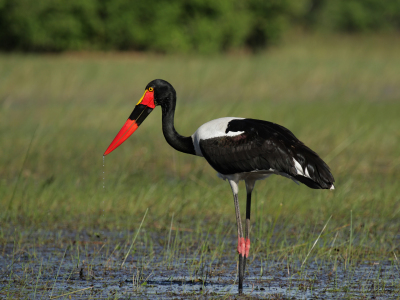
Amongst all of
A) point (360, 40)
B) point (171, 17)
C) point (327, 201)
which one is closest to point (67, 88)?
point (327, 201)

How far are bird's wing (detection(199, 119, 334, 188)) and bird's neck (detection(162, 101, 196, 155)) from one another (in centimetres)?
26

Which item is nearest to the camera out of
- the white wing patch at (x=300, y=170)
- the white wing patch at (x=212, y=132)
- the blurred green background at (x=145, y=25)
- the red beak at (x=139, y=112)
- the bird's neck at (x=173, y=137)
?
the white wing patch at (x=300, y=170)

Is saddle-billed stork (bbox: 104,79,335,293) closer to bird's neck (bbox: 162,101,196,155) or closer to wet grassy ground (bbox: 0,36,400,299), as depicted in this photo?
bird's neck (bbox: 162,101,196,155)

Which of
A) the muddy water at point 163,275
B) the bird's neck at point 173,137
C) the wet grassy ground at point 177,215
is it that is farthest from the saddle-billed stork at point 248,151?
the wet grassy ground at point 177,215

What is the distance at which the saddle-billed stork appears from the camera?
16.0 feet

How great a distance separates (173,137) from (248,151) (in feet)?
2.42

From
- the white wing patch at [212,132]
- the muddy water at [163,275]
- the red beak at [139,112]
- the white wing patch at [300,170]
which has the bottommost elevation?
the muddy water at [163,275]

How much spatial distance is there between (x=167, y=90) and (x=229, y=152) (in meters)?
0.85

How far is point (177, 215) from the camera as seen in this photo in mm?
7031

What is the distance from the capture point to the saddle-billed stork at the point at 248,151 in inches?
192

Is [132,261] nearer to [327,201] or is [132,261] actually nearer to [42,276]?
[42,276]

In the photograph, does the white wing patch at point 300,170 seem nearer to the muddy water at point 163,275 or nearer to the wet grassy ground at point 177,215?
the wet grassy ground at point 177,215

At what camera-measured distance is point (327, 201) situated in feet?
23.9

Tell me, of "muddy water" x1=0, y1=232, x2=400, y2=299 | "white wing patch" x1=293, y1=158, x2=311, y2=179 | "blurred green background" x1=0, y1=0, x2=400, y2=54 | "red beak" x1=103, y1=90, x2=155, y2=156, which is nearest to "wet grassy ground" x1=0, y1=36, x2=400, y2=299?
"muddy water" x1=0, y1=232, x2=400, y2=299
